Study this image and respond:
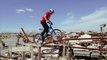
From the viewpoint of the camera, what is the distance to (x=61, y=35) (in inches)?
835

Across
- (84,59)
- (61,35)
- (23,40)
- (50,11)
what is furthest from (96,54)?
(23,40)

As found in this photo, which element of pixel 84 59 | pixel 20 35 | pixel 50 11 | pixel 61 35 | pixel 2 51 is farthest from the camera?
pixel 20 35

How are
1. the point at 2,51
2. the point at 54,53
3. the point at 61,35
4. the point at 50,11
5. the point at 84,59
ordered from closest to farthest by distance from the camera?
the point at 54,53, the point at 84,59, the point at 50,11, the point at 2,51, the point at 61,35

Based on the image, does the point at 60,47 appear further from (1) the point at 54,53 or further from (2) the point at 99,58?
(2) the point at 99,58

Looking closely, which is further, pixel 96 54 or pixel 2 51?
pixel 2 51

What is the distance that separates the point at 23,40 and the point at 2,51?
3.14m

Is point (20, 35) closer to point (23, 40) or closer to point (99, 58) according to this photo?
point (23, 40)

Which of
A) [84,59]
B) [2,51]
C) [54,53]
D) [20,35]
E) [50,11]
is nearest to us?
[54,53]

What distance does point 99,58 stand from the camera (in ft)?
52.4

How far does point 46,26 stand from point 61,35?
8.48 ft

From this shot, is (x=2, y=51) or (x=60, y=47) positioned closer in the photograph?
(x=60, y=47)

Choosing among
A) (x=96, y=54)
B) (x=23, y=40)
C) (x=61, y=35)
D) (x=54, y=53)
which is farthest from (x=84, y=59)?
(x=23, y=40)

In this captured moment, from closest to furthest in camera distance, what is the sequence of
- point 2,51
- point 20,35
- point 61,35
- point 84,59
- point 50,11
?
point 84,59
point 50,11
point 2,51
point 61,35
point 20,35

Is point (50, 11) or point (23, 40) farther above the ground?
point (50, 11)
